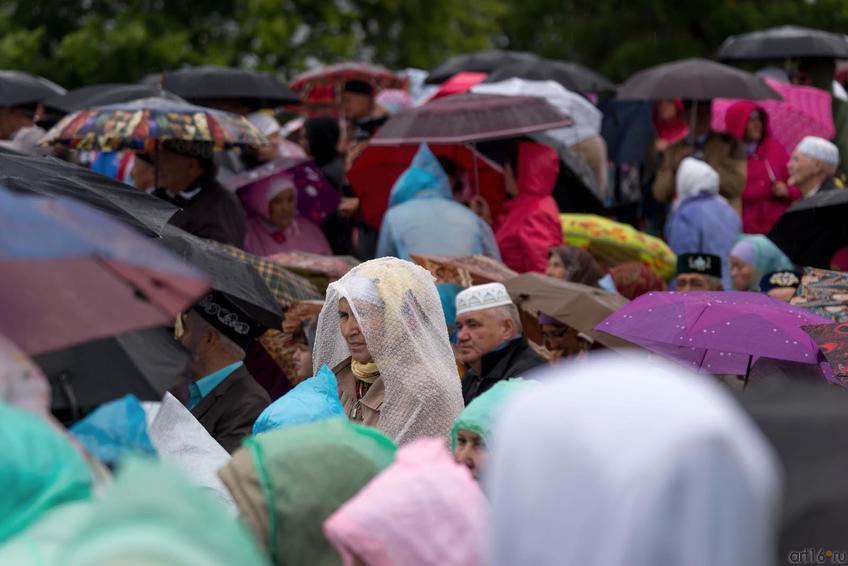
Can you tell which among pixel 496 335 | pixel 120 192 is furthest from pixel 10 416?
pixel 496 335

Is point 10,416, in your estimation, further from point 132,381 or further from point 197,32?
point 197,32

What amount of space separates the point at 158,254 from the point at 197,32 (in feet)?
61.1

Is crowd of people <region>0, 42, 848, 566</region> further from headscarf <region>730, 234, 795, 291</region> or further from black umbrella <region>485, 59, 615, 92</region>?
black umbrella <region>485, 59, 615, 92</region>

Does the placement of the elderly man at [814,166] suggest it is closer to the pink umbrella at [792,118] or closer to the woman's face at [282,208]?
the pink umbrella at [792,118]

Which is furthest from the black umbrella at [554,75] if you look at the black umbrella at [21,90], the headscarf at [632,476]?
the headscarf at [632,476]

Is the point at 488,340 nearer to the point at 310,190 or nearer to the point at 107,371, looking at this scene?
the point at 107,371

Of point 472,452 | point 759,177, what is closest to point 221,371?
point 472,452

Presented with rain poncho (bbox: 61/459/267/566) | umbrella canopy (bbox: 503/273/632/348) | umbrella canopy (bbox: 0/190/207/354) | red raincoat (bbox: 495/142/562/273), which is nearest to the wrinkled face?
umbrella canopy (bbox: 0/190/207/354)

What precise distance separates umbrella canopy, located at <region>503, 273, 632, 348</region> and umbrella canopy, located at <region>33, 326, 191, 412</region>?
3.94 meters

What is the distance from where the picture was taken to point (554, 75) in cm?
1374

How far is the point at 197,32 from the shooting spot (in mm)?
21516

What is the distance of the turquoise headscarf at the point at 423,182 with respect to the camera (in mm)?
9492

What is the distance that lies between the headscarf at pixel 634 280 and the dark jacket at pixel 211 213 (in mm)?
2150

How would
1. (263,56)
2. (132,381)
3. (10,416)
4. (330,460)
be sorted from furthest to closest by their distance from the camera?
(263,56) < (132,381) < (330,460) < (10,416)
